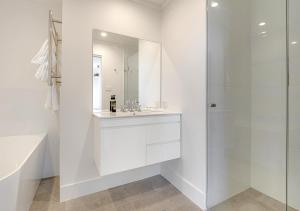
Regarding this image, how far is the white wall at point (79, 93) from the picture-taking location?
1884mm

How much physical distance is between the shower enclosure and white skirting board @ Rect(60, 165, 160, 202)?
96 centimetres

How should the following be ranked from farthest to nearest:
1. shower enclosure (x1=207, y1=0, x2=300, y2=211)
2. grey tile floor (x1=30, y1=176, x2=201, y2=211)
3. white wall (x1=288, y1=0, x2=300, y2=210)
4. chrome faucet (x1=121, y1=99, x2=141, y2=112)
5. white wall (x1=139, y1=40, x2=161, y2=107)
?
white wall (x1=139, y1=40, x2=161, y2=107) → chrome faucet (x1=121, y1=99, x2=141, y2=112) → grey tile floor (x1=30, y1=176, x2=201, y2=211) → shower enclosure (x1=207, y1=0, x2=300, y2=211) → white wall (x1=288, y1=0, x2=300, y2=210)

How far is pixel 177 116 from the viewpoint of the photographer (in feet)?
6.95

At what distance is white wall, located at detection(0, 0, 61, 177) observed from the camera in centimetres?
222

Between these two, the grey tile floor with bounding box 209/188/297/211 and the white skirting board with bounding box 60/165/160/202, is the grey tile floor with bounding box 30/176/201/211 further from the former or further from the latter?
the grey tile floor with bounding box 209/188/297/211

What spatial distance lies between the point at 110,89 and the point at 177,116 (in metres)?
0.99

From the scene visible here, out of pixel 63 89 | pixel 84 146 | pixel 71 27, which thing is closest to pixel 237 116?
pixel 84 146

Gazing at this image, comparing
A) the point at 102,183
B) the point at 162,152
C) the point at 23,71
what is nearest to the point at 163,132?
the point at 162,152

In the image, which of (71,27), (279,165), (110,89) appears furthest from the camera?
(110,89)

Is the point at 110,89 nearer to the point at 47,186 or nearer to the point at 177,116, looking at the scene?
the point at 177,116

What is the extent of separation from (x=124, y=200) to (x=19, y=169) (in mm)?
1139

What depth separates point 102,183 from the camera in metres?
2.10

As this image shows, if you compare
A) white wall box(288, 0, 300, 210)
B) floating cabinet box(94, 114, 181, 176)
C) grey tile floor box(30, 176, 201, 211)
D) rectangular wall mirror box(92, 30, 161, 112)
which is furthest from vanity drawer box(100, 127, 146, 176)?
white wall box(288, 0, 300, 210)

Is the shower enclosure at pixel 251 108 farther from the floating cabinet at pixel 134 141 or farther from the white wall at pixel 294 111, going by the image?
the floating cabinet at pixel 134 141
